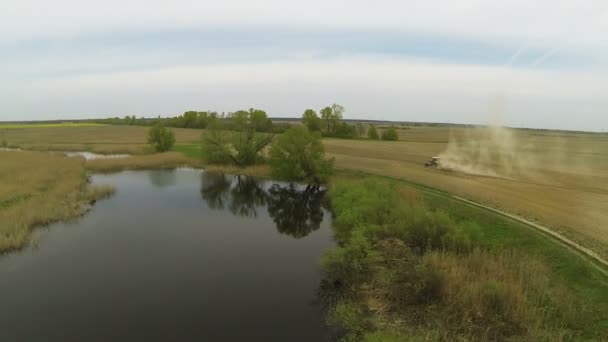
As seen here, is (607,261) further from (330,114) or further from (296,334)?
(330,114)

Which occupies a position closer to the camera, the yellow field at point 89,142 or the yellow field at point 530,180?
the yellow field at point 530,180

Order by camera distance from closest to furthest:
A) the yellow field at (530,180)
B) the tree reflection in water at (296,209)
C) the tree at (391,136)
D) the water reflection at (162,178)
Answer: the yellow field at (530,180), the tree reflection in water at (296,209), the water reflection at (162,178), the tree at (391,136)

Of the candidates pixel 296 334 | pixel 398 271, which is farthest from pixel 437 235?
pixel 296 334

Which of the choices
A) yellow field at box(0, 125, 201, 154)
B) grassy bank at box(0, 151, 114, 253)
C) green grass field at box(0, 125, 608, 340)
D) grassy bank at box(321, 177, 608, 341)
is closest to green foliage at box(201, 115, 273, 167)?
green grass field at box(0, 125, 608, 340)

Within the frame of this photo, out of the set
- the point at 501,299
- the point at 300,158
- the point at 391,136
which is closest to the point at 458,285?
the point at 501,299

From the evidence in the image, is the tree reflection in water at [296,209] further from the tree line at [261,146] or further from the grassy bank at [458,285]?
the grassy bank at [458,285]

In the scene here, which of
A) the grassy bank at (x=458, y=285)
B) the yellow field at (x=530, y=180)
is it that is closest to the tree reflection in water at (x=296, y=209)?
the grassy bank at (x=458, y=285)

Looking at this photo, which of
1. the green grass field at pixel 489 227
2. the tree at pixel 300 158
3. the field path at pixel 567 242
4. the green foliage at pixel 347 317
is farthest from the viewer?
the tree at pixel 300 158
